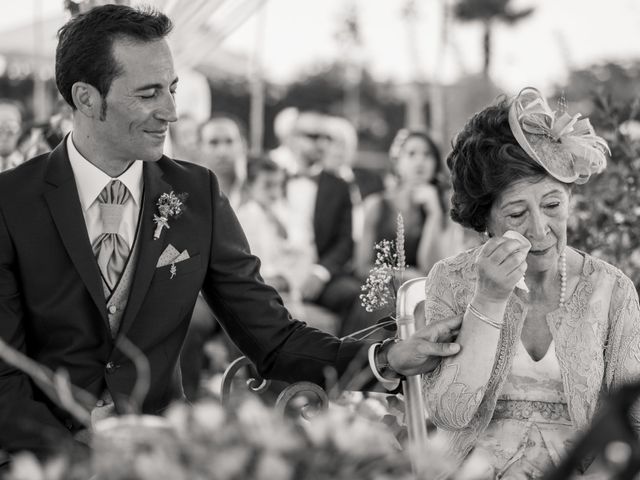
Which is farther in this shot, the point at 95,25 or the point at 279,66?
the point at 279,66

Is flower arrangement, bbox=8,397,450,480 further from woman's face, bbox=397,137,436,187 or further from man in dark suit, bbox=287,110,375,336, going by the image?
woman's face, bbox=397,137,436,187

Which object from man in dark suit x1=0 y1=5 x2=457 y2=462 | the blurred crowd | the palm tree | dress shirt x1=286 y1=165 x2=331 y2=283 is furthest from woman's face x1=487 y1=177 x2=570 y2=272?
the palm tree

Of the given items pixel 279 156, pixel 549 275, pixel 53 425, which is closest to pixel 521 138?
pixel 549 275

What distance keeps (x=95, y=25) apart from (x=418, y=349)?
1524 millimetres

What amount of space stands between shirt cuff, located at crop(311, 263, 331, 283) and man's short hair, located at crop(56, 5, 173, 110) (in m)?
4.65

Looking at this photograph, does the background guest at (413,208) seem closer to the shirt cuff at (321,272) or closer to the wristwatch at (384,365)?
the shirt cuff at (321,272)

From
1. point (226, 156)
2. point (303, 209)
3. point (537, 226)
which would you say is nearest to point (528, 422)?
point (537, 226)

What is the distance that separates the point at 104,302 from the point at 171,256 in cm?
30

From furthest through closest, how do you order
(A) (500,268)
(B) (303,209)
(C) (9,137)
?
1. (B) (303,209)
2. (C) (9,137)
3. (A) (500,268)

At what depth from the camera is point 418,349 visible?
3.14m

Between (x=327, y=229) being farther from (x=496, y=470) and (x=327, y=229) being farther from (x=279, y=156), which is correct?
(x=496, y=470)

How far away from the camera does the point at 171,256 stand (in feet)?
11.0

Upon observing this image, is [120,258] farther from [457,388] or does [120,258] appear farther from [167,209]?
[457,388]

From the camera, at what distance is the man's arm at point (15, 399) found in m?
3.00
